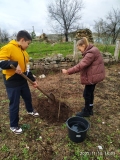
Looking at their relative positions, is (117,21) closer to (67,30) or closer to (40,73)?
(67,30)

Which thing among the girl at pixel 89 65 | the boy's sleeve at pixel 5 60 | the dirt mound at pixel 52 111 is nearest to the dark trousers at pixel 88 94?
the girl at pixel 89 65

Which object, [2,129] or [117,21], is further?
[117,21]

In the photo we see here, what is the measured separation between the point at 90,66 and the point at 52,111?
4.57 feet

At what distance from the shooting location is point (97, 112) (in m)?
3.46

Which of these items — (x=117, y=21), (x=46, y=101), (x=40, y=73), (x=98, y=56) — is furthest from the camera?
(x=117, y=21)

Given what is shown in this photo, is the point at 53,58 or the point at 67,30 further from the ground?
the point at 67,30

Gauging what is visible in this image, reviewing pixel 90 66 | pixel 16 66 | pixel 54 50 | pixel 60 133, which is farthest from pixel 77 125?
pixel 54 50

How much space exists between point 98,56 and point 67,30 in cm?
2474

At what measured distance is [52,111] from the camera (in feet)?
11.0

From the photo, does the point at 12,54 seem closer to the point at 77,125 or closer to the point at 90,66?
the point at 90,66

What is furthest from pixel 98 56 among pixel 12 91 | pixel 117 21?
pixel 117 21

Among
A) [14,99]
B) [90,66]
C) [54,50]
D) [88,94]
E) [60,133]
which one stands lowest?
[60,133]

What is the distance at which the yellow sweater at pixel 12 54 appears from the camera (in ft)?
7.44

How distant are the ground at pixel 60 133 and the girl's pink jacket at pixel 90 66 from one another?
2.38ft
